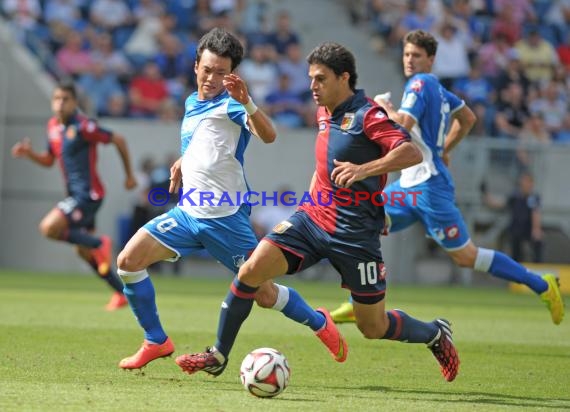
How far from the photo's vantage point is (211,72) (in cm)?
791

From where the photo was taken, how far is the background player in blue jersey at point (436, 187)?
33.8ft

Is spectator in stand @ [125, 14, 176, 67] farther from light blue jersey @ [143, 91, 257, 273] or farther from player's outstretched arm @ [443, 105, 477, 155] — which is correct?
light blue jersey @ [143, 91, 257, 273]

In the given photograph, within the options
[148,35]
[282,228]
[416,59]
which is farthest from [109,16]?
[282,228]

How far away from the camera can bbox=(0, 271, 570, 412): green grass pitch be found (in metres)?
6.71

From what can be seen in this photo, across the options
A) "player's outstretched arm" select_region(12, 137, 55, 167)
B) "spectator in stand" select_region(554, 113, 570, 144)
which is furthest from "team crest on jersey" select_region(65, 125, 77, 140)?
"spectator in stand" select_region(554, 113, 570, 144)

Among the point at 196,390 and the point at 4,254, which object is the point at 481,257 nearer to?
the point at 196,390

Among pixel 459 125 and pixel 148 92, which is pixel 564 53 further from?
pixel 459 125

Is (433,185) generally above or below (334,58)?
below

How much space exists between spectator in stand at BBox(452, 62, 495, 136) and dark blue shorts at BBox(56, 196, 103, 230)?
9534 millimetres

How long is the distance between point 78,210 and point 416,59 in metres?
5.09

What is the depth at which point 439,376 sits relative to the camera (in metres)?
8.23

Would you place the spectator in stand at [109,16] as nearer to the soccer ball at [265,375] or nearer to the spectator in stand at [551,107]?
the spectator in stand at [551,107]

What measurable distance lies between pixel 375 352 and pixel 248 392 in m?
2.74

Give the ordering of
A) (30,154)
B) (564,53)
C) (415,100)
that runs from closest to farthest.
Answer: (415,100) < (30,154) < (564,53)
